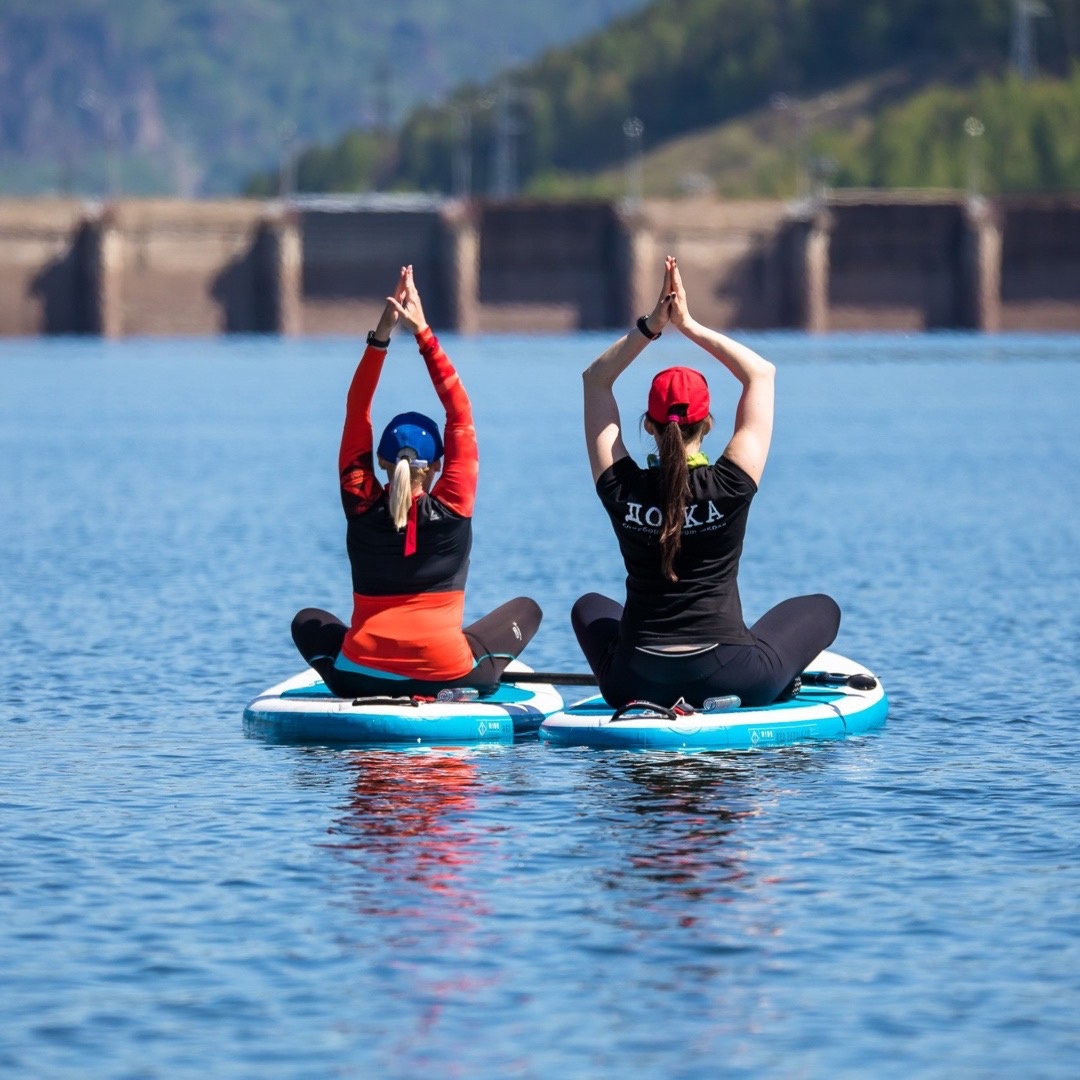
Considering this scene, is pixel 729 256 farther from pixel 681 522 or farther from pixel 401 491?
pixel 681 522

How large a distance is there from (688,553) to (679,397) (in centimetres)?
93

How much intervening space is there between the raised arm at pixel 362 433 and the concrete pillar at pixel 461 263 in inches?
3745

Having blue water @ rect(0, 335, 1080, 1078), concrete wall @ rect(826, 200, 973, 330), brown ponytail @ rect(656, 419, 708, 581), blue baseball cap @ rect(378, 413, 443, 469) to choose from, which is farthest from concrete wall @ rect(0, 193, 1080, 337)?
brown ponytail @ rect(656, 419, 708, 581)

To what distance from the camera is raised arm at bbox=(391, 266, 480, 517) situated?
11.3 metres

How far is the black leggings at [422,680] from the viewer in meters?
11.9

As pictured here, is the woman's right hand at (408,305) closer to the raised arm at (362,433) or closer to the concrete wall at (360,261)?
the raised arm at (362,433)

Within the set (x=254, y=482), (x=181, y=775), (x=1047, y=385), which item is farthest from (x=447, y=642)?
(x=1047, y=385)

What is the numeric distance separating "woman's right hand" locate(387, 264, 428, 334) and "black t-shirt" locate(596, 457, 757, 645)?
3.80 ft

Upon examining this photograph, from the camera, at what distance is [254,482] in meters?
34.7

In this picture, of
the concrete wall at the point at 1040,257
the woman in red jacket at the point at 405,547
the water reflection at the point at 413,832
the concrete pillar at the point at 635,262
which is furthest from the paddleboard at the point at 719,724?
the concrete wall at the point at 1040,257

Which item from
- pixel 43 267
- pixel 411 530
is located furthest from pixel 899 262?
pixel 411 530

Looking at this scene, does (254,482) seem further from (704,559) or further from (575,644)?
(704,559)

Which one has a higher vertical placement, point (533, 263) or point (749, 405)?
point (533, 263)

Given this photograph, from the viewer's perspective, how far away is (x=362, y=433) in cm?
1146
